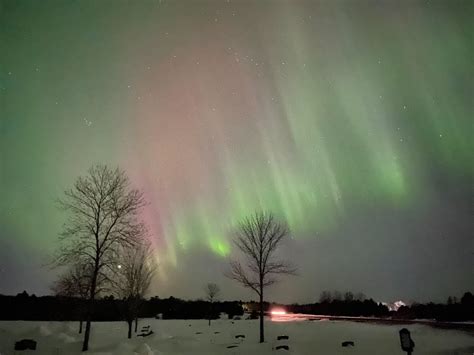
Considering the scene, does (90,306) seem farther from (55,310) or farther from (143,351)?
(55,310)

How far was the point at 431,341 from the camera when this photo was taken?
→ 2539 cm

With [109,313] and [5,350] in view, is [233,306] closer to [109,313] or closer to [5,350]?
[109,313]

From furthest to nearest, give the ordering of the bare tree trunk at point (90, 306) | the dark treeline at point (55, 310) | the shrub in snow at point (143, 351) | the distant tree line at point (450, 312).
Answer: the dark treeline at point (55, 310)
the distant tree line at point (450, 312)
the bare tree trunk at point (90, 306)
the shrub in snow at point (143, 351)

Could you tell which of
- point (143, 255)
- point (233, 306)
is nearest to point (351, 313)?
point (233, 306)

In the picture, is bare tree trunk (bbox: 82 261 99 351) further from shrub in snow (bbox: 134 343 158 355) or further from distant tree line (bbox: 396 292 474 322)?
distant tree line (bbox: 396 292 474 322)

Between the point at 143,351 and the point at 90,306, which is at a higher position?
the point at 90,306

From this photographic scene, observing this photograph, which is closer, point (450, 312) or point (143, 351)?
point (143, 351)

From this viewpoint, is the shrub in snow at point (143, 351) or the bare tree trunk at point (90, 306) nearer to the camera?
the shrub in snow at point (143, 351)

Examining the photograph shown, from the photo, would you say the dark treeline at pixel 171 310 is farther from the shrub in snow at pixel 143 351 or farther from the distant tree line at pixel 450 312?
the shrub in snow at pixel 143 351

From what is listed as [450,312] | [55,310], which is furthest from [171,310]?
[450,312]

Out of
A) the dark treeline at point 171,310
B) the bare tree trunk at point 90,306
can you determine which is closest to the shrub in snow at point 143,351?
the bare tree trunk at point 90,306

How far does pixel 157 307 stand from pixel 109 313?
19747mm

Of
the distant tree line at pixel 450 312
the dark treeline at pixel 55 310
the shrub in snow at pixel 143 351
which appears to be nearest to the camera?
the shrub in snow at pixel 143 351

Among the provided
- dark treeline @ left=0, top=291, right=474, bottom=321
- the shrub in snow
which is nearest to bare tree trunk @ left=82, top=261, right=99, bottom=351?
the shrub in snow
